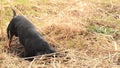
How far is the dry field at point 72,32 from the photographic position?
418 centimetres

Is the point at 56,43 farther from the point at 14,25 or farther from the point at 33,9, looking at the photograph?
the point at 33,9

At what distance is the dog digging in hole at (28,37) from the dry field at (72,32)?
11cm

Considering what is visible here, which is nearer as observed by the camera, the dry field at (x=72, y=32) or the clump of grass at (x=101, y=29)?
the dry field at (x=72, y=32)

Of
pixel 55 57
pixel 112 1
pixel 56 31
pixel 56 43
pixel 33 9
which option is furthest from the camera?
pixel 112 1

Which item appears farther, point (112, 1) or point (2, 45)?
point (112, 1)

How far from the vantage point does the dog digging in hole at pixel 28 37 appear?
165 inches

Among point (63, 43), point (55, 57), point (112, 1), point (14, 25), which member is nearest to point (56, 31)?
point (63, 43)

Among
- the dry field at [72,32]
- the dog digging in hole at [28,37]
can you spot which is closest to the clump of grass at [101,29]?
the dry field at [72,32]

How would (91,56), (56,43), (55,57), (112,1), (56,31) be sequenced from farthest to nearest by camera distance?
(112,1), (56,31), (56,43), (91,56), (55,57)

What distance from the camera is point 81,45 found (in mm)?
4887

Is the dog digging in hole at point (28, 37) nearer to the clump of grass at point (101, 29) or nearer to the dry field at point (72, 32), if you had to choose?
the dry field at point (72, 32)

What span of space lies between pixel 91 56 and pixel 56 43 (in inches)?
22.9

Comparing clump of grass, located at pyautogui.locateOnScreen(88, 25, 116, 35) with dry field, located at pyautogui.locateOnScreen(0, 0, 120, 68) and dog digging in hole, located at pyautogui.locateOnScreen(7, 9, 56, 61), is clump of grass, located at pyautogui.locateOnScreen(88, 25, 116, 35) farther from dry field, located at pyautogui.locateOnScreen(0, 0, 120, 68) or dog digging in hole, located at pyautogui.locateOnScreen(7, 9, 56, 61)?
dog digging in hole, located at pyautogui.locateOnScreen(7, 9, 56, 61)

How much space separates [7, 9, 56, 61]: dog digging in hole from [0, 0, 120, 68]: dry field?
0.35 feet
